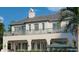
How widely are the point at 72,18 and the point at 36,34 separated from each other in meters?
1.21

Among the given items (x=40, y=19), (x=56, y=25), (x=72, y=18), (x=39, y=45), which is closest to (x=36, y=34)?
(x=39, y=45)

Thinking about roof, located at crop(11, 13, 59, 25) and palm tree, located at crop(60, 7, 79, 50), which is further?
palm tree, located at crop(60, 7, 79, 50)

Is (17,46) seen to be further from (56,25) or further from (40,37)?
(56,25)

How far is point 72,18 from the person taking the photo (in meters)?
9.13

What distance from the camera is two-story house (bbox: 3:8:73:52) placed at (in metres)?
8.91

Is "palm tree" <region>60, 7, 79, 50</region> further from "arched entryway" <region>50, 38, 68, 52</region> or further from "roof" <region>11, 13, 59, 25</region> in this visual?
"arched entryway" <region>50, 38, 68, 52</region>

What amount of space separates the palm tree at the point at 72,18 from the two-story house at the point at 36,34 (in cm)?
12

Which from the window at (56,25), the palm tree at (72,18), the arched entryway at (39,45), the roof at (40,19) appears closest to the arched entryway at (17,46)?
the arched entryway at (39,45)

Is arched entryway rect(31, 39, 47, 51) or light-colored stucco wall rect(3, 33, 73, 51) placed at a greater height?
light-colored stucco wall rect(3, 33, 73, 51)

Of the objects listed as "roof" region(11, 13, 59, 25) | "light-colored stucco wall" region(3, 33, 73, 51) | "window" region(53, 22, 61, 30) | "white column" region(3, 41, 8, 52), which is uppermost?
"roof" region(11, 13, 59, 25)

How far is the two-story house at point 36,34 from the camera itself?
8.91m

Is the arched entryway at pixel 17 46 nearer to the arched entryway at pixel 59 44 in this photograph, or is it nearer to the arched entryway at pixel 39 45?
the arched entryway at pixel 39 45

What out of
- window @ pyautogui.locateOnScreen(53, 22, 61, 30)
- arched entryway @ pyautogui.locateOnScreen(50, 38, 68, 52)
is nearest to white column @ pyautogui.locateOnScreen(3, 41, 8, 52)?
arched entryway @ pyautogui.locateOnScreen(50, 38, 68, 52)
